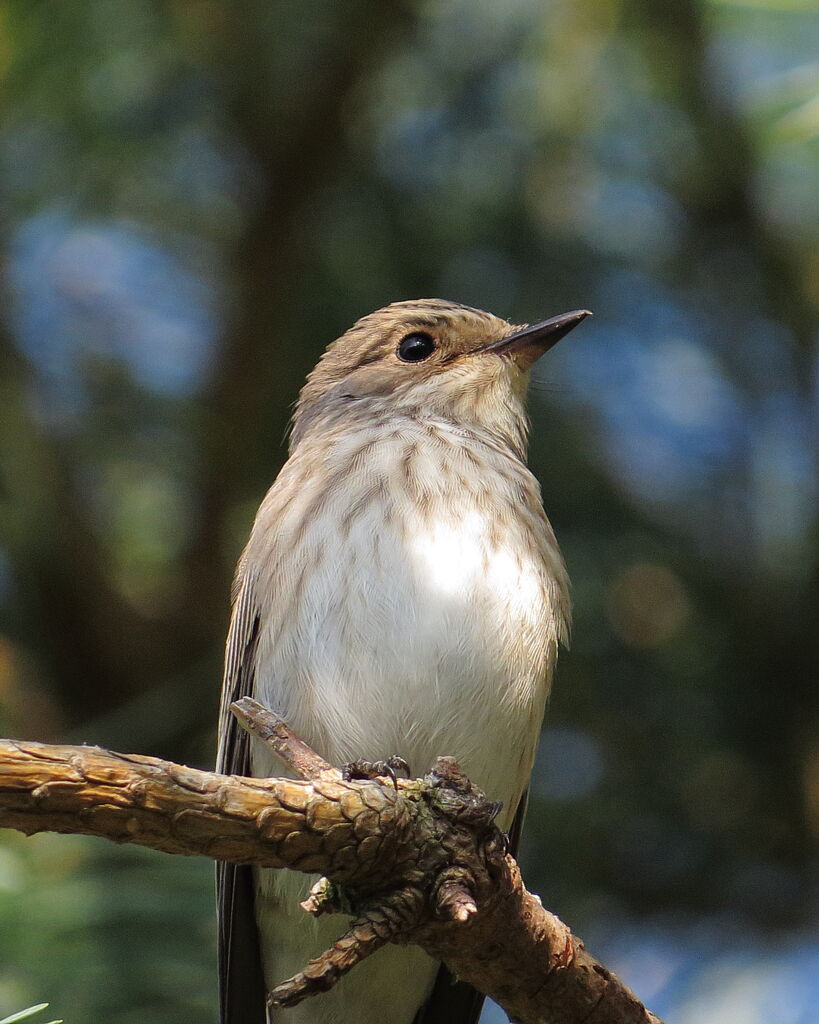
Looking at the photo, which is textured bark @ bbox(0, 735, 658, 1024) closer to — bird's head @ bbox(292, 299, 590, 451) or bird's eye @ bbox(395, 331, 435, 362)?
bird's head @ bbox(292, 299, 590, 451)

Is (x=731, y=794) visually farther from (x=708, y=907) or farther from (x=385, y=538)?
(x=385, y=538)

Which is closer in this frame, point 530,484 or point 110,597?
point 530,484

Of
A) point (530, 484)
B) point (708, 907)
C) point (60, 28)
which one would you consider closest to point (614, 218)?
point (530, 484)

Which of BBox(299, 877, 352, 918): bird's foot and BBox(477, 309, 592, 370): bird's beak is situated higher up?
BBox(477, 309, 592, 370): bird's beak

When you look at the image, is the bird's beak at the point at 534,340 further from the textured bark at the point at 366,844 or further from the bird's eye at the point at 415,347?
the textured bark at the point at 366,844

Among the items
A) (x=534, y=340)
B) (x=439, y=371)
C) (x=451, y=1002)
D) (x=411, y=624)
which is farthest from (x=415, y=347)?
(x=451, y=1002)

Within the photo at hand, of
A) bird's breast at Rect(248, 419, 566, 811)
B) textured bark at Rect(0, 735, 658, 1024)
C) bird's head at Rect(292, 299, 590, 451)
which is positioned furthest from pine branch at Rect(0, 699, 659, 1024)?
bird's head at Rect(292, 299, 590, 451)
